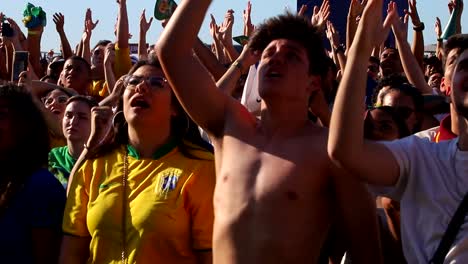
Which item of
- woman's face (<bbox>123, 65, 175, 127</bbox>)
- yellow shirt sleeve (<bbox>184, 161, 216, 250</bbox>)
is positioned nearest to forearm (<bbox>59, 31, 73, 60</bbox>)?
woman's face (<bbox>123, 65, 175, 127</bbox>)

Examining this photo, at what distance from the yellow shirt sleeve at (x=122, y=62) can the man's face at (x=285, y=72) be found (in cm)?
402

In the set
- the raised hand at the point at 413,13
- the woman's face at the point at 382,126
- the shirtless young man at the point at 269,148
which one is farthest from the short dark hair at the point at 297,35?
the raised hand at the point at 413,13

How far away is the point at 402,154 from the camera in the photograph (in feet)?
9.14

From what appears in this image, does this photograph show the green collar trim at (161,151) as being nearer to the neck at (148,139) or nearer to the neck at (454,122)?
the neck at (148,139)

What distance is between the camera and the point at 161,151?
344 centimetres

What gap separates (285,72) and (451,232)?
2.60 ft

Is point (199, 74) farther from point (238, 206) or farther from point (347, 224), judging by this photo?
point (347, 224)

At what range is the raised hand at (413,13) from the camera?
741 centimetres

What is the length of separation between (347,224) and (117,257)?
0.96 meters

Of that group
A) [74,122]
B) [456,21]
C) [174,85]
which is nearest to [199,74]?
[174,85]


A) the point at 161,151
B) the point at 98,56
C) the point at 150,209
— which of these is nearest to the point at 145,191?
the point at 150,209

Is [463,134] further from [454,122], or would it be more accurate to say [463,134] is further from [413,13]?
[413,13]

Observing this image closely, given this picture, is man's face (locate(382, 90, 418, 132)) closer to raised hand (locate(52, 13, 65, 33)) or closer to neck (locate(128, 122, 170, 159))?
neck (locate(128, 122, 170, 159))

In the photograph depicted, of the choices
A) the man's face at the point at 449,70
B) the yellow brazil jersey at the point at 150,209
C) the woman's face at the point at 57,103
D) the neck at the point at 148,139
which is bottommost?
the woman's face at the point at 57,103
